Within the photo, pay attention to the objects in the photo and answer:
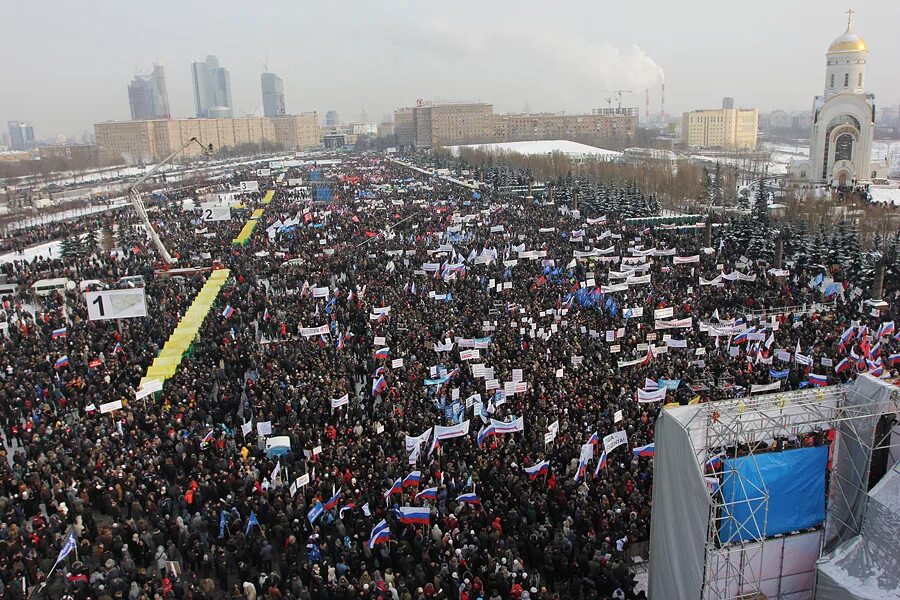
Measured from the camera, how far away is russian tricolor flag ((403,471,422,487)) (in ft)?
33.2

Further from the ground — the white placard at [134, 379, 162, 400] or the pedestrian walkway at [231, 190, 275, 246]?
the pedestrian walkway at [231, 190, 275, 246]

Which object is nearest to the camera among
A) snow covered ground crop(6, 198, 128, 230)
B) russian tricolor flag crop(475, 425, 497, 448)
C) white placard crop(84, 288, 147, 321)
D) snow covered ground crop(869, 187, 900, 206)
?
russian tricolor flag crop(475, 425, 497, 448)

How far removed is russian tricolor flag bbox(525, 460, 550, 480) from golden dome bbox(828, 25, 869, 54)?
147 feet

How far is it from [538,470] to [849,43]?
45.1 metres

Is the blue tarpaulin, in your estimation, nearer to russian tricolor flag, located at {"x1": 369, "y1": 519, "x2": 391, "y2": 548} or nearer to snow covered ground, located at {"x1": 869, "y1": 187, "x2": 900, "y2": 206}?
russian tricolor flag, located at {"x1": 369, "y1": 519, "x2": 391, "y2": 548}

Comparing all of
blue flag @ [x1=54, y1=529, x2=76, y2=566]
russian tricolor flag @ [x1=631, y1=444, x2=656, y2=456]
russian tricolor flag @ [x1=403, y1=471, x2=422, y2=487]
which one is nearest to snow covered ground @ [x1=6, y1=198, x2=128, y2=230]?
blue flag @ [x1=54, y1=529, x2=76, y2=566]

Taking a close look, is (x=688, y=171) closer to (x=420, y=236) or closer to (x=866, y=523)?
(x=420, y=236)

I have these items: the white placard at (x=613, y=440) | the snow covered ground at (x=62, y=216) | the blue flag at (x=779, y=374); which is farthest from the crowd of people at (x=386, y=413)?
the snow covered ground at (x=62, y=216)

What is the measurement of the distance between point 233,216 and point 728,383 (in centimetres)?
3377

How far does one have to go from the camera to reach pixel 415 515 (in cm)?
933

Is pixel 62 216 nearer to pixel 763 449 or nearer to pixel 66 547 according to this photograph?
pixel 66 547

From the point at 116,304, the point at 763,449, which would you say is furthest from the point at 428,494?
the point at 116,304

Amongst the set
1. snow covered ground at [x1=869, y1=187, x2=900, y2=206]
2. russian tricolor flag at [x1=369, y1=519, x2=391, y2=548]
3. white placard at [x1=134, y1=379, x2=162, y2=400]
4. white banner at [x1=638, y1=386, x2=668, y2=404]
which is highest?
snow covered ground at [x1=869, y1=187, x2=900, y2=206]

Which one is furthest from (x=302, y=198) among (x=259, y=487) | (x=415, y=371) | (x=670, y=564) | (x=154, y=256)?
(x=670, y=564)
